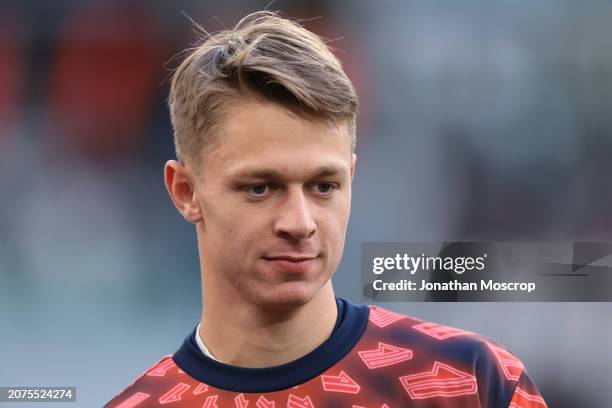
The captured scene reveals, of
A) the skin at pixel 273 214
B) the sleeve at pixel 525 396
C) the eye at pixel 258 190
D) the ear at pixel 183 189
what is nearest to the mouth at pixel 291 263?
the skin at pixel 273 214

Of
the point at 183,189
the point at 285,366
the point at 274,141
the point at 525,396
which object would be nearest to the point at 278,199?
the point at 274,141

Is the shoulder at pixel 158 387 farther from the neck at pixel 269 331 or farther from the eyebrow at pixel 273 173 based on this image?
the eyebrow at pixel 273 173

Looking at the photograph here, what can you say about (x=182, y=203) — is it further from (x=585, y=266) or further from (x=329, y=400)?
(x=585, y=266)

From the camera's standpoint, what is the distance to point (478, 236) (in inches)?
173

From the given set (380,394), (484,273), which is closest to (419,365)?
(380,394)

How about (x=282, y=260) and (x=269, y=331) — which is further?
(x=269, y=331)

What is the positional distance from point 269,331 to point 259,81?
666mm

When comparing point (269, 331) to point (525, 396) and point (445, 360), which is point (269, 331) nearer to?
point (445, 360)

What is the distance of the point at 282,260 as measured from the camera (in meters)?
2.38

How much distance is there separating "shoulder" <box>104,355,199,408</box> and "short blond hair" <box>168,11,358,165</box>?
0.63m

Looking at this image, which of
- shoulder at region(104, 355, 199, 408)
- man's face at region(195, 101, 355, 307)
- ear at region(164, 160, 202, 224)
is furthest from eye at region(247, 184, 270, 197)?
shoulder at region(104, 355, 199, 408)

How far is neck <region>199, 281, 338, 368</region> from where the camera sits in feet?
8.36

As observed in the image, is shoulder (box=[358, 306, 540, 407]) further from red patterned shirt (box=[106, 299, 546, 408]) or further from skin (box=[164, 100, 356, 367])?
skin (box=[164, 100, 356, 367])

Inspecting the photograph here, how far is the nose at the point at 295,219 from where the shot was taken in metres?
2.33
